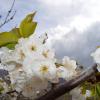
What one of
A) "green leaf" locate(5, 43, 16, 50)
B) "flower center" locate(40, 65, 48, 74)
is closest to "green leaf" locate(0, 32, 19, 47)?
"green leaf" locate(5, 43, 16, 50)

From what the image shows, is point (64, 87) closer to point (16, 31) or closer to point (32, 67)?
point (32, 67)

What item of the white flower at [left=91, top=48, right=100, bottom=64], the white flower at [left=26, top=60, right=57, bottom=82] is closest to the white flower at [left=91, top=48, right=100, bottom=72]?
the white flower at [left=91, top=48, right=100, bottom=64]

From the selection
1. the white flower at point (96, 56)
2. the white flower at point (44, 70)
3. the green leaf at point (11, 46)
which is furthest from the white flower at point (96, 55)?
the green leaf at point (11, 46)

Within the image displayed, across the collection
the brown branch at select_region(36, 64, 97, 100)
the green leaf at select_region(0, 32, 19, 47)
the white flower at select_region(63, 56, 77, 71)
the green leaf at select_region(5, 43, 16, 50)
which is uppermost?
the green leaf at select_region(0, 32, 19, 47)

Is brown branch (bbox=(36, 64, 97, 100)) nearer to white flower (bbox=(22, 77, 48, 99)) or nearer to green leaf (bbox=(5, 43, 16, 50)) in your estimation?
white flower (bbox=(22, 77, 48, 99))

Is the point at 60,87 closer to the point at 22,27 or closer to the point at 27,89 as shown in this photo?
the point at 27,89

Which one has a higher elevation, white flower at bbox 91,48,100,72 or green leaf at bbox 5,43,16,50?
green leaf at bbox 5,43,16,50

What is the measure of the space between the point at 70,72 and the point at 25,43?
0.13 m

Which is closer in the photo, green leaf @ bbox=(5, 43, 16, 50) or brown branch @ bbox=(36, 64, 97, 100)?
brown branch @ bbox=(36, 64, 97, 100)

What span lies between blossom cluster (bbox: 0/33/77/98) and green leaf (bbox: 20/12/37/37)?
0.03 metres

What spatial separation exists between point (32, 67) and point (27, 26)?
145 mm

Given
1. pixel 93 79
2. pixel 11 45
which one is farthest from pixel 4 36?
pixel 93 79

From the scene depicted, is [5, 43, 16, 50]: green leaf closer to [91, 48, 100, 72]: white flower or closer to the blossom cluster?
the blossom cluster

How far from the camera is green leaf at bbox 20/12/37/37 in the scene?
2.96ft
